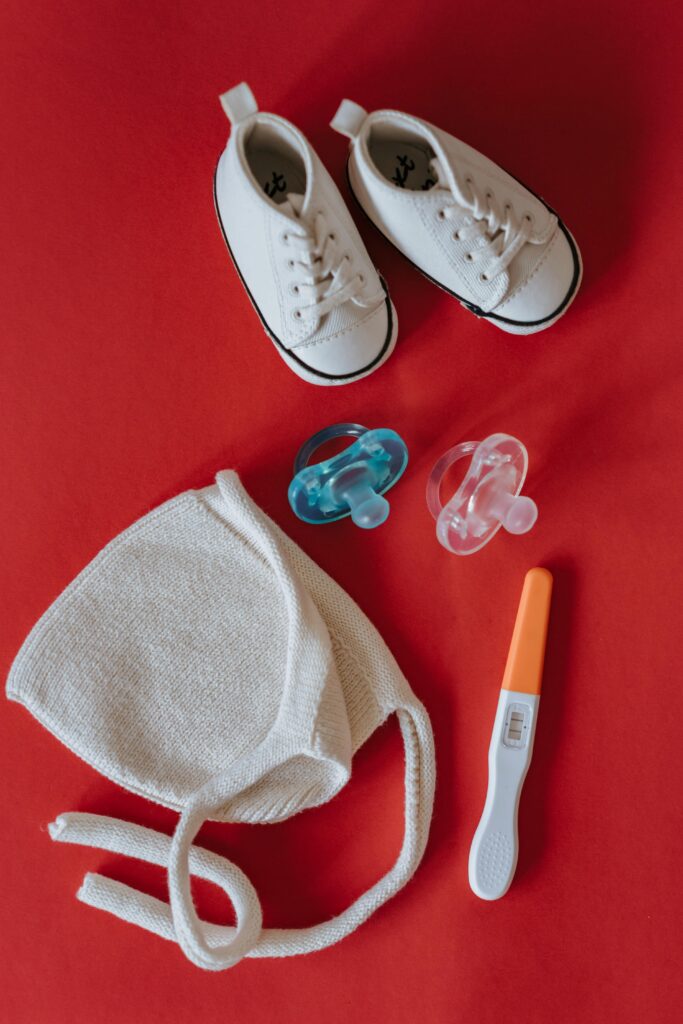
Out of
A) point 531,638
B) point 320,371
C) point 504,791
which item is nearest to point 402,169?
point 320,371

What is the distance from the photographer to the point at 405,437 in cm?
90

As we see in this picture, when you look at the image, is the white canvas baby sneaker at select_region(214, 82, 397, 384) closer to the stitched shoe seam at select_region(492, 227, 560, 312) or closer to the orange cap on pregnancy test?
the stitched shoe seam at select_region(492, 227, 560, 312)

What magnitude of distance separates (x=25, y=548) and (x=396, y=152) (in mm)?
562

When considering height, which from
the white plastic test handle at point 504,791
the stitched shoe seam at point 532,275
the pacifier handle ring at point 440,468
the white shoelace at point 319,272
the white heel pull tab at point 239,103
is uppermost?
the white heel pull tab at point 239,103

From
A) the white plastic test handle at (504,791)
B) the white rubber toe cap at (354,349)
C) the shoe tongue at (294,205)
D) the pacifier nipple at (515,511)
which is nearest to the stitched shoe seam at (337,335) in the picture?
the white rubber toe cap at (354,349)

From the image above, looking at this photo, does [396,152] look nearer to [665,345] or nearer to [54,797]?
[665,345]

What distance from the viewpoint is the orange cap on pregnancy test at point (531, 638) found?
2.85ft

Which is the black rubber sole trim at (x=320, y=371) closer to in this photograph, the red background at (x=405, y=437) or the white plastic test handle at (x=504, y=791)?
the red background at (x=405, y=437)

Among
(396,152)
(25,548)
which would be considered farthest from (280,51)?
(25,548)

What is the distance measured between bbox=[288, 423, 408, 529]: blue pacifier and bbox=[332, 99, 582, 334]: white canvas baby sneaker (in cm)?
17

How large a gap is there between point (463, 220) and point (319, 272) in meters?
0.15

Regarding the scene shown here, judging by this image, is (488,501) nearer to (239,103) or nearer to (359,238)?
(359,238)

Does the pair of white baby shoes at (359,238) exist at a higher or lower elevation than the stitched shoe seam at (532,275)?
higher

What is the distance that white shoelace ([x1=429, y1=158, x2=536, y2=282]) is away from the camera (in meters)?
0.82
